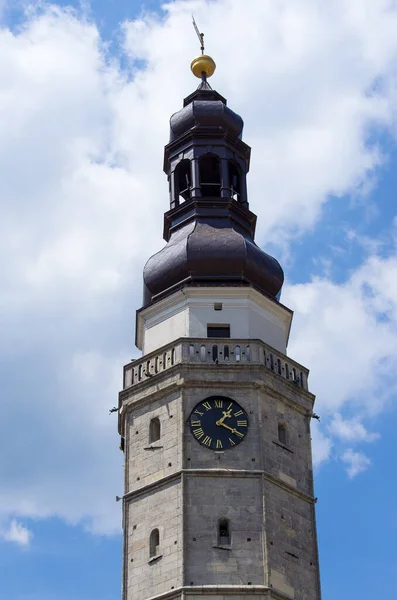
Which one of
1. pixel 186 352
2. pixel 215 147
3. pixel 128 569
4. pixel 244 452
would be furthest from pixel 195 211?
pixel 128 569

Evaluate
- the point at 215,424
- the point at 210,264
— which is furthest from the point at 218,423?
the point at 210,264

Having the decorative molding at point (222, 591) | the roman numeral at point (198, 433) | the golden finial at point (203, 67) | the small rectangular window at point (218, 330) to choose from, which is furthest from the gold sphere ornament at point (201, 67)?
the decorative molding at point (222, 591)

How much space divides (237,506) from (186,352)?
4806 mm

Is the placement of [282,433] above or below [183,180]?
below

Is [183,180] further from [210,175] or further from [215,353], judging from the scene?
[215,353]

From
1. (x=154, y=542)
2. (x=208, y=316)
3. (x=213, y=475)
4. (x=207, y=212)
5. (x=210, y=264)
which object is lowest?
(x=154, y=542)

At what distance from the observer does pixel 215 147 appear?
46.6 metres

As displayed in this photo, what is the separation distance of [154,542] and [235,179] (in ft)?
43.3

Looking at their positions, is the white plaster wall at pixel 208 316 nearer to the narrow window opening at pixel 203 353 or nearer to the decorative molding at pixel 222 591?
the narrow window opening at pixel 203 353

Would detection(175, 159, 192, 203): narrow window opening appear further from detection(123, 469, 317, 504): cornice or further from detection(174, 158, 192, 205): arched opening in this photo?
detection(123, 469, 317, 504): cornice

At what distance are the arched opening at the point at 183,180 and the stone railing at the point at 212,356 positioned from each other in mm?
6490

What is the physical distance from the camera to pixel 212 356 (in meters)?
40.9

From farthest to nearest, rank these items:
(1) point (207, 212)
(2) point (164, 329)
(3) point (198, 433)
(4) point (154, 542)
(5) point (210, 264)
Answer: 1. (1) point (207, 212)
2. (5) point (210, 264)
3. (2) point (164, 329)
4. (3) point (198, 433)
5. (4) point (154, 542)

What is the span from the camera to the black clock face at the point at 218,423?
39.2 metres
